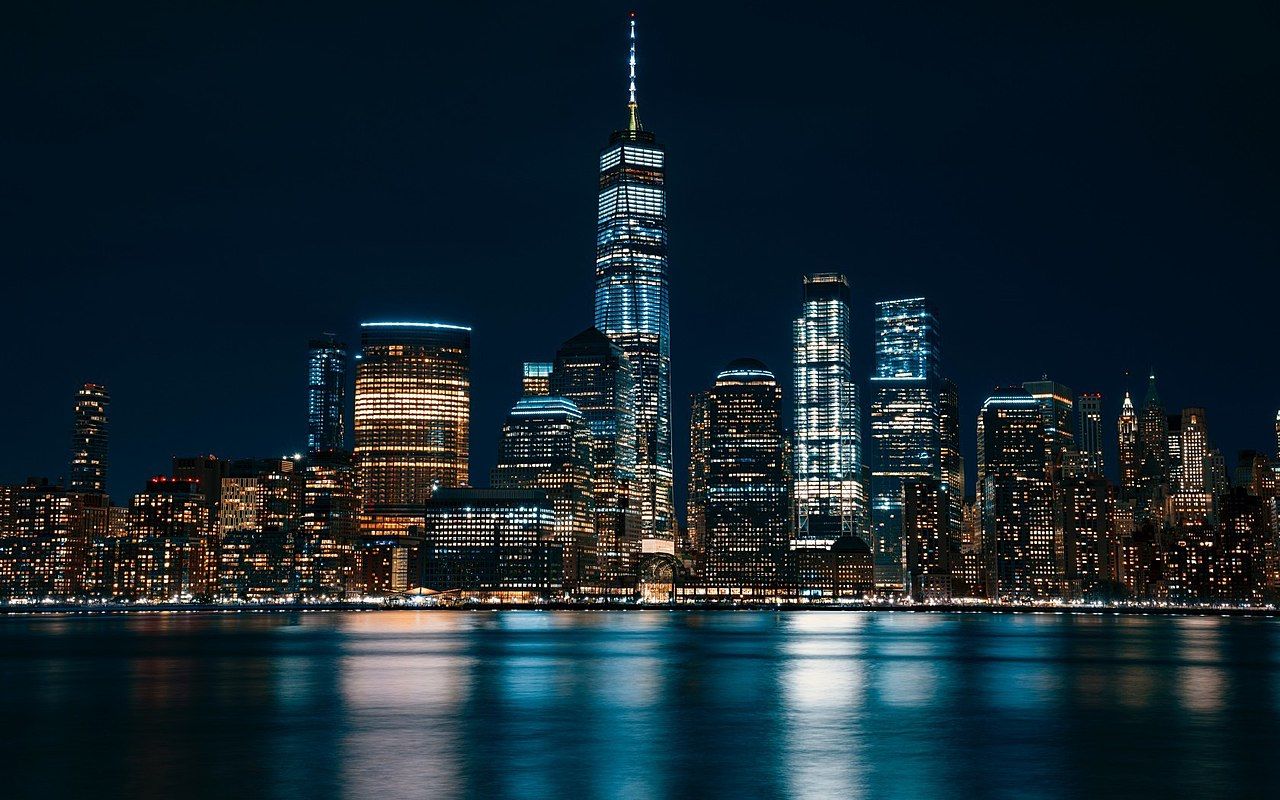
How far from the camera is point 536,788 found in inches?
1850

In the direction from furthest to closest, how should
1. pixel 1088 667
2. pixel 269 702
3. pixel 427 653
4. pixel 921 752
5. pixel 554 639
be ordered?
pixel 554 639 < pixel 427 653 < pixel 1088 667 < pixel 269 702 < pixel 921 752

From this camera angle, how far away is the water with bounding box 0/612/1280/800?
1914 inches

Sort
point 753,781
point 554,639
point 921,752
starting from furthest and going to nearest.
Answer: point 554,639, point 921,752, point 753,781

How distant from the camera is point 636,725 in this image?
66000mm

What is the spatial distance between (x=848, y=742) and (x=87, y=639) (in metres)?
129

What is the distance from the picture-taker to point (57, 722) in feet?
224

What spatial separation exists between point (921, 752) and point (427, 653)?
76826 mm

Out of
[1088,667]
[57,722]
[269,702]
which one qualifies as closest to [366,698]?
[269,702]

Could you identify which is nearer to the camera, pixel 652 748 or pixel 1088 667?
pixel 652 748

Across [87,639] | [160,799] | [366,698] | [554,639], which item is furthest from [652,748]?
[87,639]

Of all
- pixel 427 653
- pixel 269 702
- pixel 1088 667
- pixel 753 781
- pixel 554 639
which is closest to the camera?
pixel 753 781

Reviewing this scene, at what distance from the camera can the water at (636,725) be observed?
160 ft

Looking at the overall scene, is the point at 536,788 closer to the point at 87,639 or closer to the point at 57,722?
the point at 57,722

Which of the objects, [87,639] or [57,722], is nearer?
[57,722]
